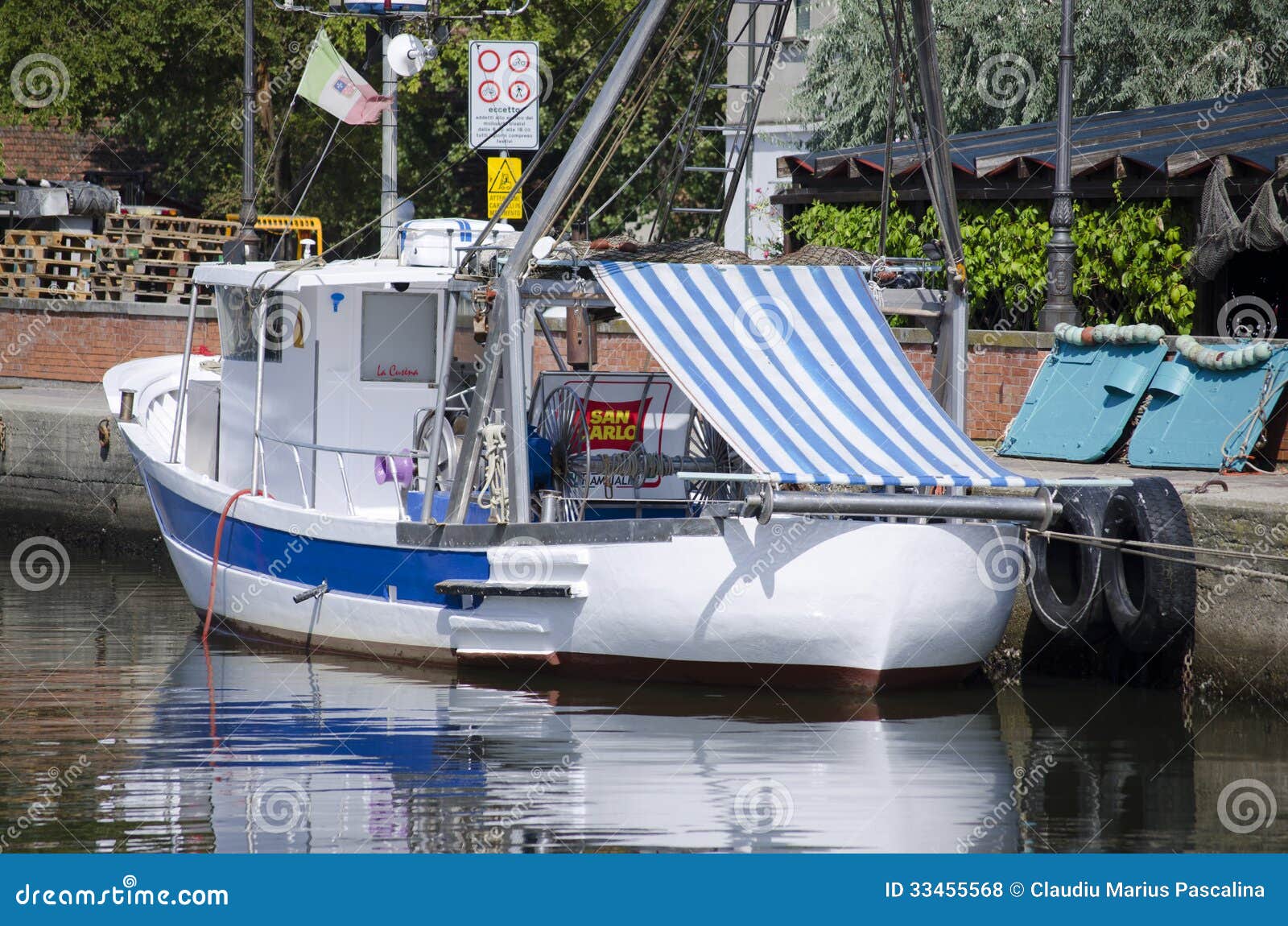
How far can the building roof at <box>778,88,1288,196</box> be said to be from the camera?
1734cm

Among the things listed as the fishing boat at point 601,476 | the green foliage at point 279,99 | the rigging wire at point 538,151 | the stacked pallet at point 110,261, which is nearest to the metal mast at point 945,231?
the fishing boat at point 601,476

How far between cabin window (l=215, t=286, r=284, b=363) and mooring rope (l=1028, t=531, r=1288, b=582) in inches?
213

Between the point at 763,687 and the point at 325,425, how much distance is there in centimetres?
384

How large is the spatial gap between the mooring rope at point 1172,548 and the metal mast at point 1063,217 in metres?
5.69

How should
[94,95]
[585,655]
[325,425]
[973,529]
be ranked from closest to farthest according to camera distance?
[973,529], [585,655], [325,425], [94,95]

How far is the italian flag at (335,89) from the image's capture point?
46.0 feet

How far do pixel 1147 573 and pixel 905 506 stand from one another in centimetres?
180

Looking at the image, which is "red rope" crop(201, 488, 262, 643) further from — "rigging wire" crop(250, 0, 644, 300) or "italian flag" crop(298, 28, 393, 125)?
"italian flag" crop(298, 28, 393, 125)

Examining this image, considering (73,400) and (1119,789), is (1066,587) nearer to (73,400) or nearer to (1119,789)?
(1119,789)

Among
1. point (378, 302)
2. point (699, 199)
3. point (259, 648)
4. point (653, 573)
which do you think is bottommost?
point (259, 648)

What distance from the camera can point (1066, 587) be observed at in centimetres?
1188

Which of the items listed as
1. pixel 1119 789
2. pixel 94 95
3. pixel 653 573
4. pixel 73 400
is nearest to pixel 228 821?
pixel 653 573

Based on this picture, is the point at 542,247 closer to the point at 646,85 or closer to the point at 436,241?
the point at 646,85

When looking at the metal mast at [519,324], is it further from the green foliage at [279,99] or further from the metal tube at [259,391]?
the green foliage at [279,99]
